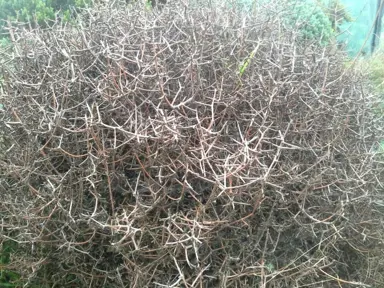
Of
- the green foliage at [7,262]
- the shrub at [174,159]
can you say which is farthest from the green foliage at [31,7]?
the green foliage at [7,262]

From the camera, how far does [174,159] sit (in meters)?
1.62

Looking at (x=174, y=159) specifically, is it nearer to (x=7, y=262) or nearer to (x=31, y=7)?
(x=7, y=262)

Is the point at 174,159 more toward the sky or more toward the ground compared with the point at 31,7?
more toward the sky

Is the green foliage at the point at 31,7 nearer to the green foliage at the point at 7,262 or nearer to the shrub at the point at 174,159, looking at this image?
the shrub at the point at 174,159

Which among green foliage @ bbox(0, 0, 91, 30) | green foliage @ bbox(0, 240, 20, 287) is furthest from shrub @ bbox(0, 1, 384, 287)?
green foliage @ bbox(0, 0, 91, 30)

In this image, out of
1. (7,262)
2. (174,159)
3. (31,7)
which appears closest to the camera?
(174,159)

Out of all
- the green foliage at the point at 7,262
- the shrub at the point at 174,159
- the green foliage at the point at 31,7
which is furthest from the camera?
the green foliage at the point at 31,7

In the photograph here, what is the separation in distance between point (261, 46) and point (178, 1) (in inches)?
16.0

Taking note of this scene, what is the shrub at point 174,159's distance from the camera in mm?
1578

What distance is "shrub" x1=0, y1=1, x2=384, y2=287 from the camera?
1.58 metres

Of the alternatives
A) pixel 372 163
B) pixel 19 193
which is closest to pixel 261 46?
pixel 372 163

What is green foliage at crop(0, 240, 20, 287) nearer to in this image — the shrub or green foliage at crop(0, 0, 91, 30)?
the shrub

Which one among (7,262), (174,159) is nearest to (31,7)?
(7,262)

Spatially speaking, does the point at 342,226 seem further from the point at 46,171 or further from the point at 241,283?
the point at 46,171
